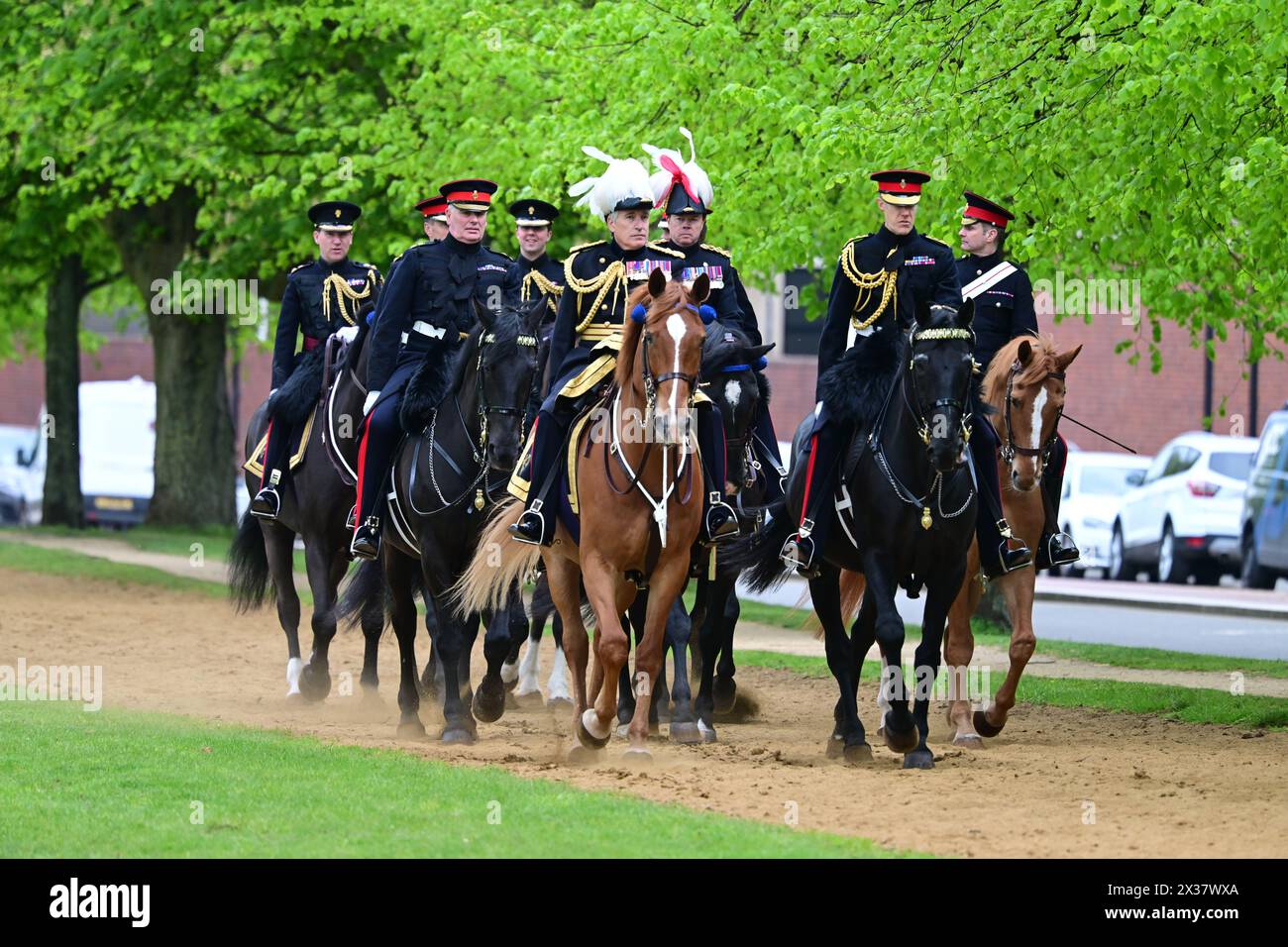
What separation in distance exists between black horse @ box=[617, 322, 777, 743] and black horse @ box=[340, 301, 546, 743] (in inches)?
38.3

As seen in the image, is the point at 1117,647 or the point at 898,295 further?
the point at 1117,647

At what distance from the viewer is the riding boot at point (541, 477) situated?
11648 mm

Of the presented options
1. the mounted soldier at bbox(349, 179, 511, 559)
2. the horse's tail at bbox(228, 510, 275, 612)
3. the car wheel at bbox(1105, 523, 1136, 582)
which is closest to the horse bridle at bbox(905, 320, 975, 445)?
the mounted soldier at bbox(349, 179, 511, 559)

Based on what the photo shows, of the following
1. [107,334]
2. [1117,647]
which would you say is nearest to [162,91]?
[1117,647]

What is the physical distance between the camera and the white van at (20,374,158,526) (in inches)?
1788

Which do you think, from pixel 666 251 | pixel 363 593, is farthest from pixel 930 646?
pixel 363 593

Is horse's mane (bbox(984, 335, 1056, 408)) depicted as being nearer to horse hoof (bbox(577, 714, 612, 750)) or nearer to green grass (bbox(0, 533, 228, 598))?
horse hoof (bbox(577, 714, 612, 750))

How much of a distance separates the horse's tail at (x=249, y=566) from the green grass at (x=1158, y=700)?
4.52 meters

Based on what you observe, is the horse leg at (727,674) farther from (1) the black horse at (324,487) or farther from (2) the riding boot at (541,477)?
(2) the riding boot at (541,477)

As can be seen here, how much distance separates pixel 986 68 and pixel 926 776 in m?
5.55

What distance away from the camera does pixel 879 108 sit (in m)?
15.6

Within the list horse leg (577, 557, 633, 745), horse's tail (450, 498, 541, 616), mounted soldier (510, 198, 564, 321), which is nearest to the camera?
horse leg (577, 557, 633, 745)

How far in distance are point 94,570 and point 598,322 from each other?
16.1m
